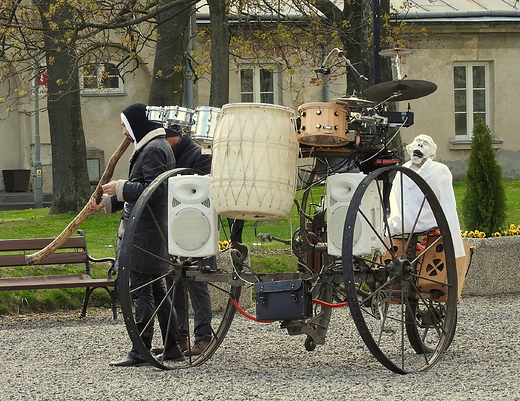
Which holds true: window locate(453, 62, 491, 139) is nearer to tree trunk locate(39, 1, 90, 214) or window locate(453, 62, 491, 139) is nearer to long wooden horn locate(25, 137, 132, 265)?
tree trunk locate(39, 1, 90, 214)

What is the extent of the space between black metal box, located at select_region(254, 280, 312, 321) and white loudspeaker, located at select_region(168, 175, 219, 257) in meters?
0.47

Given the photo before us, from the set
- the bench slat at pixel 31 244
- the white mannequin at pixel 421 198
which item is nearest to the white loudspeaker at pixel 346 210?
the white mannequin at pixel 421 198

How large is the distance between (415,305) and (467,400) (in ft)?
6.46

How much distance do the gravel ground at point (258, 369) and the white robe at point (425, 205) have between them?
902 mm

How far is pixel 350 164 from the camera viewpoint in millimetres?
7066

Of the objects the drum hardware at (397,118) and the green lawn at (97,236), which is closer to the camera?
the drum hardware at (397,118)

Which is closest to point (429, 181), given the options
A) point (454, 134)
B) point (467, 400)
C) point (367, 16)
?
point (467, 400)

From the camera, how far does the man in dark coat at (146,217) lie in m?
7.23

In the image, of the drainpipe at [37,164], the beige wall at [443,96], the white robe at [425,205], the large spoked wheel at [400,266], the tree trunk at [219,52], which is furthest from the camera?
the beige wall at [443,96]

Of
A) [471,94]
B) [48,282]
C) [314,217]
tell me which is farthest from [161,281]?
[471,94]

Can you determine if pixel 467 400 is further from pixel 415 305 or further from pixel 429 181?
pixel 429 181

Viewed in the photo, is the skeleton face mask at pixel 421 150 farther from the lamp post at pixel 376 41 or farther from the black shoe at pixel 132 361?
the lamp post at pixel 376 41

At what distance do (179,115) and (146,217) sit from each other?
0.81m

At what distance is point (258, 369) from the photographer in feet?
23.0
